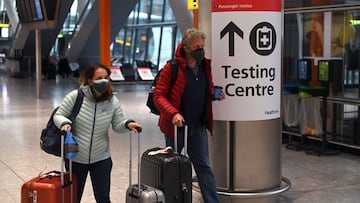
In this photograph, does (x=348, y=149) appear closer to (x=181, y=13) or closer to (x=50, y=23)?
(x=181, y=13)

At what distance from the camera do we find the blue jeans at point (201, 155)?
5.12 meters

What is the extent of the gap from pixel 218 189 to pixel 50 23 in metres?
15.0

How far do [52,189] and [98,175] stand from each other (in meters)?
0.56

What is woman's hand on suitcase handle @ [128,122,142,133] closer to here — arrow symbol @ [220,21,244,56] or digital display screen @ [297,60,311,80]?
arrow symbol @ [220,21,244,56]

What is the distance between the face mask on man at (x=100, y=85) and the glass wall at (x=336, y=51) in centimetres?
536

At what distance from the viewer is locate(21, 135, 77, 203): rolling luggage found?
14.0ft

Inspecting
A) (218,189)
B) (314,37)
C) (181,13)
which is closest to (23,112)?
(181,13)

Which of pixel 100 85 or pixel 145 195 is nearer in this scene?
pixel 145 195

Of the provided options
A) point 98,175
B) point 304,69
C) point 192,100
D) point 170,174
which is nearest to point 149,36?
point 304,69

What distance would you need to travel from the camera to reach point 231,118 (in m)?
5.52

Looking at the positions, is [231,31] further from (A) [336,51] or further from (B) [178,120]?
(A) [336,51]

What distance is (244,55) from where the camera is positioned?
5414 mm

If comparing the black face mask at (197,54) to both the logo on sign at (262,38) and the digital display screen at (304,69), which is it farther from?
the digital display screen at (304,69)

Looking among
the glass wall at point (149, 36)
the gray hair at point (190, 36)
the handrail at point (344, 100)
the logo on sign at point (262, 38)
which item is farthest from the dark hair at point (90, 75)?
the glass wall at point (149, 36)
